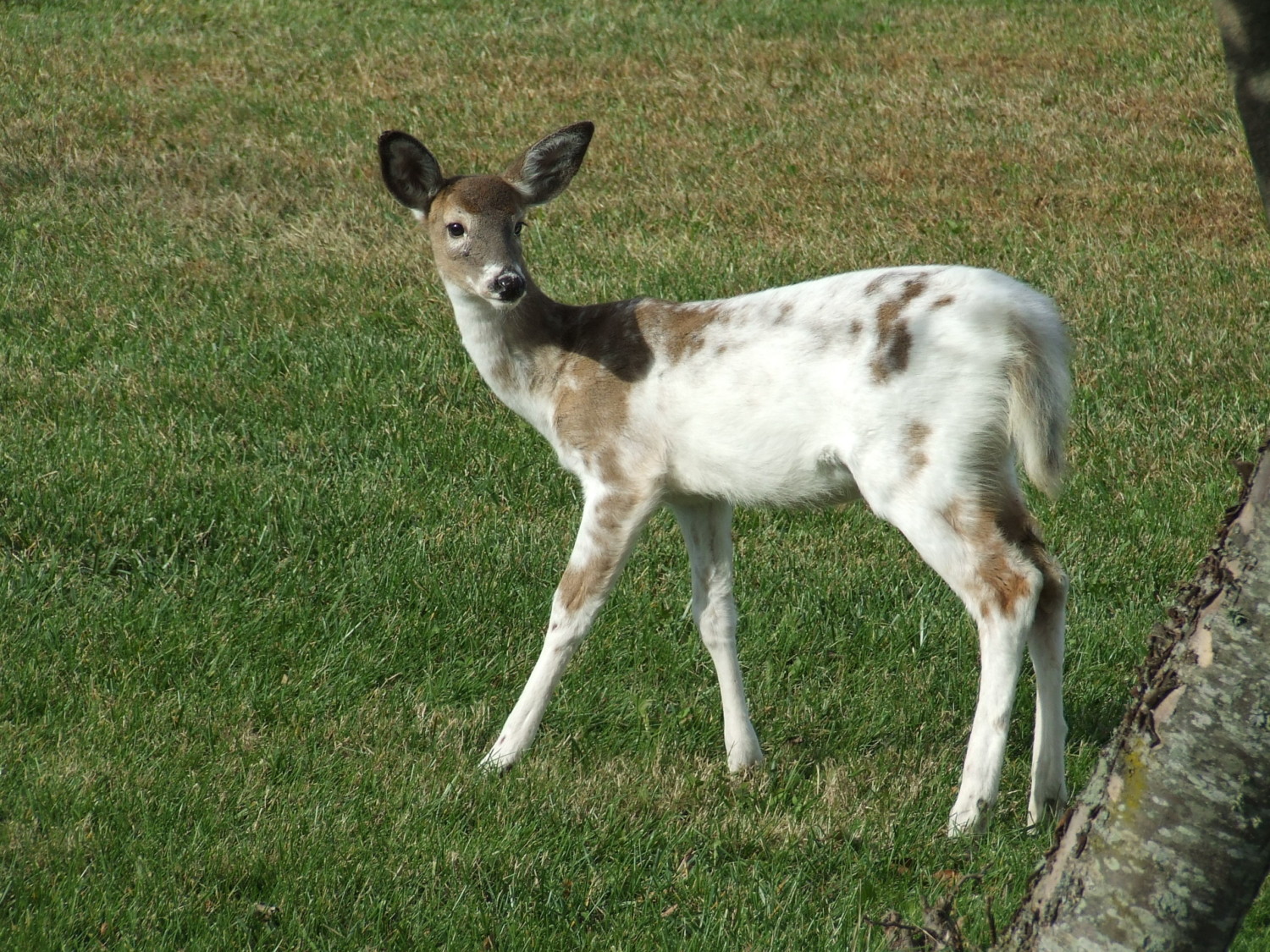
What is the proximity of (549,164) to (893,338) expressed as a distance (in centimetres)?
165

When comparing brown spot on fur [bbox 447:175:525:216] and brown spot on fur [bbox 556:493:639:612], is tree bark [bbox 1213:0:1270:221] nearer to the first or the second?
brown spot on fur [bbox 556:493:639:612]

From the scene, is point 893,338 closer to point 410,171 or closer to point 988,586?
point 988,586

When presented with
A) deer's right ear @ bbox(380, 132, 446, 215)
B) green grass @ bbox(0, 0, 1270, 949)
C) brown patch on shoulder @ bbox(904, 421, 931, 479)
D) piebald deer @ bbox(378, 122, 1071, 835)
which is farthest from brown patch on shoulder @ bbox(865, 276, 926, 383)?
deer's right ear @ bbox(380, 132, 446, 215)

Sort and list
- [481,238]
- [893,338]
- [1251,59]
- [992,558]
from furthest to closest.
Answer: [481,238] < [893,338] < [992,558] < [1251,59]

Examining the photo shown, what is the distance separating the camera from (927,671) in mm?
5367

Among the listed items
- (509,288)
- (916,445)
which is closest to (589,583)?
(509,288)

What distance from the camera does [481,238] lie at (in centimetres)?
504

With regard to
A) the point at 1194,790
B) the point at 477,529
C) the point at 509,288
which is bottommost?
the point at 477,529

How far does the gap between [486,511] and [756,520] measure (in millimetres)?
1212

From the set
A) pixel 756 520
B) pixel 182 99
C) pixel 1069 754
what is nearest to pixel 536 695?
pixel 1069 754

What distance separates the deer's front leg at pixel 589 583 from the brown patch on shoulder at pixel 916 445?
35.1 inches

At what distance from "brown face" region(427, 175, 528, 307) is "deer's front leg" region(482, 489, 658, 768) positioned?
77 cm

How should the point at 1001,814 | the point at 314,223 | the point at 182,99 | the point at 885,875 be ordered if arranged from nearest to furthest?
the point at 885,875 < the point at 1001,814 < the point at 314,223 < the point at 182,99

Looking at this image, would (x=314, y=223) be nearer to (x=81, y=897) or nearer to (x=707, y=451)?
(x=707, y=451)
